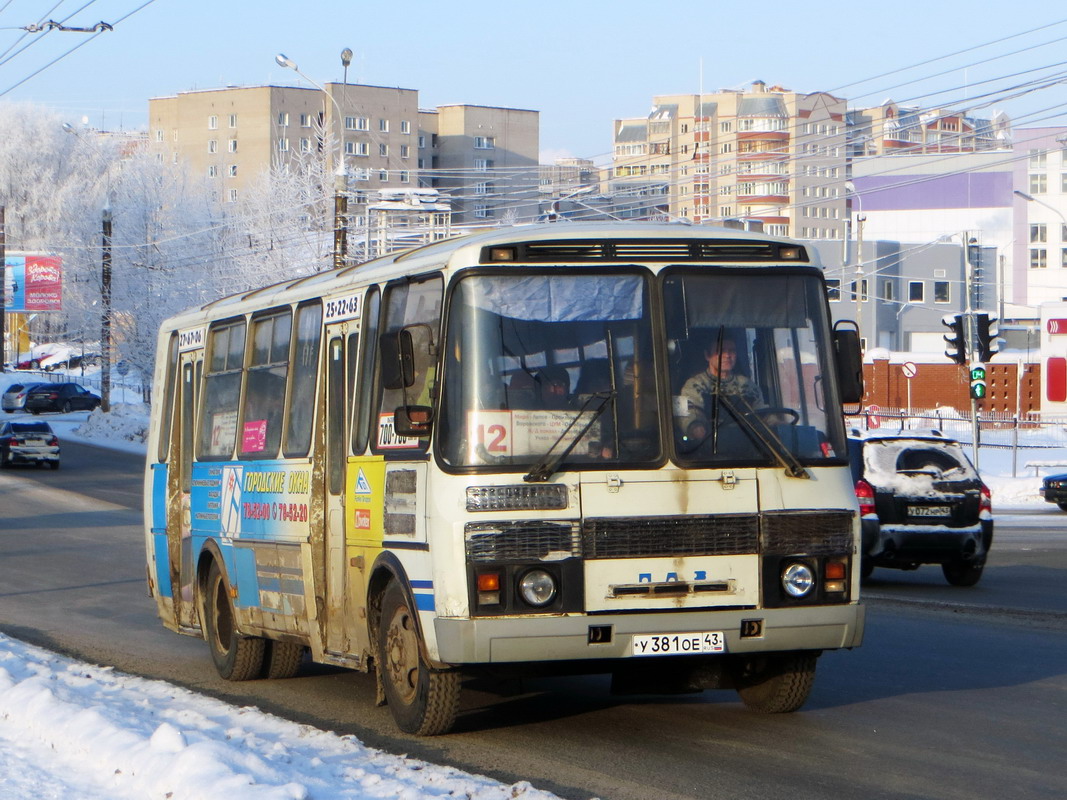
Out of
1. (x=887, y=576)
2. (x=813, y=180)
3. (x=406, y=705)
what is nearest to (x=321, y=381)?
(x=406, y=705)

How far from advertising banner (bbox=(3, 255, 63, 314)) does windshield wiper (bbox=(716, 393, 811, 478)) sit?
215 ft

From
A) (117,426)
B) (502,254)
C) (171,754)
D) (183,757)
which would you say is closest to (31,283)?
(117,426)

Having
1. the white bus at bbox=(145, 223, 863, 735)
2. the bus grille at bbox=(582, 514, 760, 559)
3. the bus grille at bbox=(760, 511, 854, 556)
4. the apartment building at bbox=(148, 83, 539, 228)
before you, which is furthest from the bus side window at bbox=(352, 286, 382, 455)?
the apartment building at bbox=(148, 83, 539, 228)

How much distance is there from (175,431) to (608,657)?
19.8 ft

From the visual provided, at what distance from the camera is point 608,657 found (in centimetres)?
775

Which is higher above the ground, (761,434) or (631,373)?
(631,373)

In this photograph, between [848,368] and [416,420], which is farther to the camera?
[848,368]

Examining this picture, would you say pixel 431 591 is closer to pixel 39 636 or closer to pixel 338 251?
pixel 39 636

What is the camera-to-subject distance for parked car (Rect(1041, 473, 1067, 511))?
31516 millimetres

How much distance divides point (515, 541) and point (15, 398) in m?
67.2

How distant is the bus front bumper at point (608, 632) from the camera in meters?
7.64

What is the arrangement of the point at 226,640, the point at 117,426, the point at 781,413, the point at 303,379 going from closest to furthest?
1. the point at 781,413
2. the point at 303,379
3. the point at 226,640
4. the point at 117,426

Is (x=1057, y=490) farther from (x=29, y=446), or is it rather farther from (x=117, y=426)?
(x=117, y=426)

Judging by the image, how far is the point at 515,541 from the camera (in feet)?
25.1
